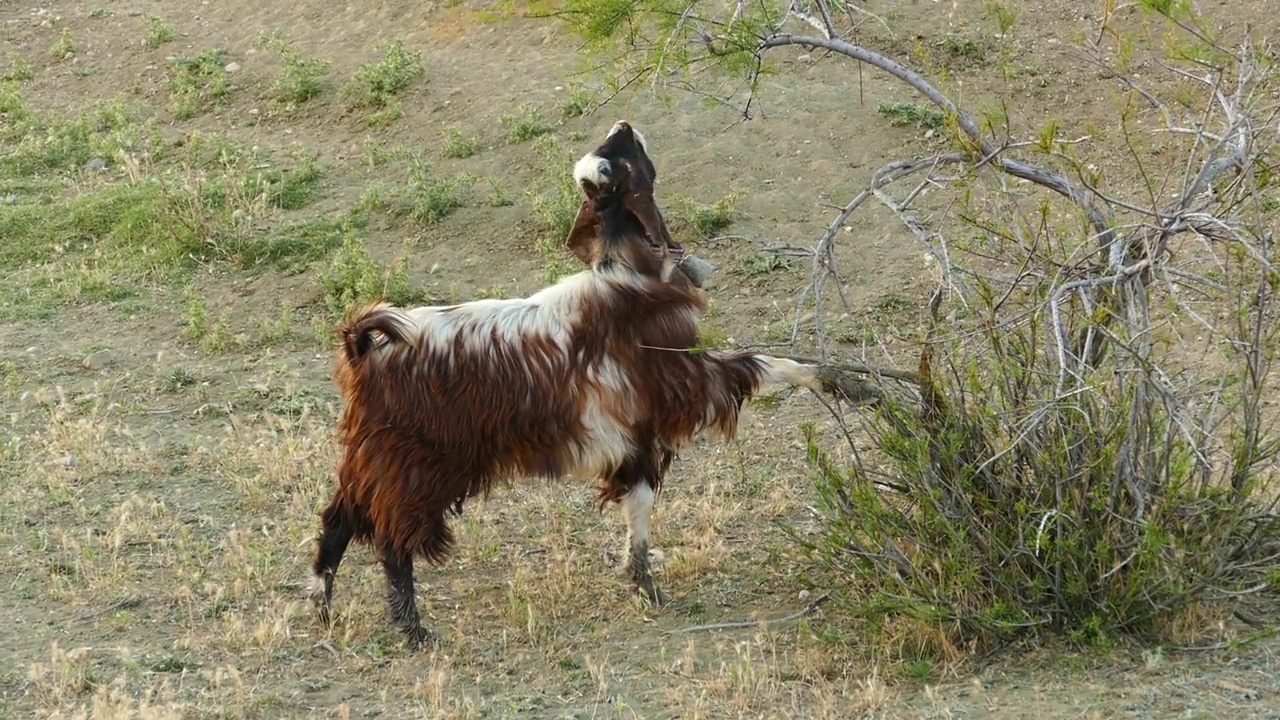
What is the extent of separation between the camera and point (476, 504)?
7355 millimetres

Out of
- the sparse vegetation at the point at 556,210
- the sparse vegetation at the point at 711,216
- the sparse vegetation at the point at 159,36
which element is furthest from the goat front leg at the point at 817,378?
the sparse vegetation at the point at 159,36

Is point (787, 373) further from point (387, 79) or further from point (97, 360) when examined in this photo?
point (387, 79)

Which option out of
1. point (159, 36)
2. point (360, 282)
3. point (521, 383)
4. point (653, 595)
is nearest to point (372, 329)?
point (521, 383)

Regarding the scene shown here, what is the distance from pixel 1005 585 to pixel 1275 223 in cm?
429

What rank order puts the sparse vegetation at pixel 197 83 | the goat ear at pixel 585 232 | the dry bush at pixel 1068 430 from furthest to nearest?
the sparse vegetation at pixel 197 83
the goat ear at pixel 585 232
the dry bush at pixel 1068 430

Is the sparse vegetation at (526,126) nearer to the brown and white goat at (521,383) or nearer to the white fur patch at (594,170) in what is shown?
the brown and white goat at (521,383)

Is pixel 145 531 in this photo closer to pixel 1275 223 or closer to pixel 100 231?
pixel 100 231

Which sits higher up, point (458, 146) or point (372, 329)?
point (372, 329)

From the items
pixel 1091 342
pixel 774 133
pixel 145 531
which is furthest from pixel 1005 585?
pixel 774 133

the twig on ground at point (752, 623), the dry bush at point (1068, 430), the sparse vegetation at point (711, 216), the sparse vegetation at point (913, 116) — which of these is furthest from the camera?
the sparse vegetation at point (913, 116)

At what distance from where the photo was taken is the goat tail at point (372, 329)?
5844 mm

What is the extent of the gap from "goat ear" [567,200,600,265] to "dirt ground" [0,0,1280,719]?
116 cm

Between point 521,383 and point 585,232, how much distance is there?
2.12ft

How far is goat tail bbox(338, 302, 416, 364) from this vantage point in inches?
230
